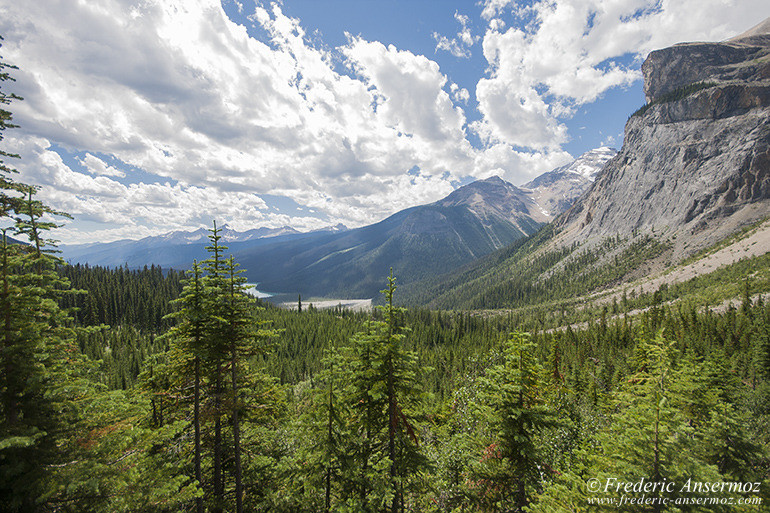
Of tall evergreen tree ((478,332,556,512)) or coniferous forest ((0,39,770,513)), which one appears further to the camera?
tall evergreen tree ((478,332,556,512))

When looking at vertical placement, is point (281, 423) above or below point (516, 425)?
below

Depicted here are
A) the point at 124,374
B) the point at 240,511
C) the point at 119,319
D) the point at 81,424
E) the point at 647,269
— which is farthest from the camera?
the point at 647,269

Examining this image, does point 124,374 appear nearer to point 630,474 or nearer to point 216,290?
point 216,290

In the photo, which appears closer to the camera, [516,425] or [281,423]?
[516,425]

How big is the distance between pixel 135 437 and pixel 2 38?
15218mm

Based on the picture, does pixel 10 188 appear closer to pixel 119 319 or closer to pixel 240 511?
pixel 240 511

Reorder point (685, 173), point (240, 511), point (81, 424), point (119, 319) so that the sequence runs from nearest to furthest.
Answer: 1. point (81, 424)
2. point (240, 511)
3. point (119, 319)
4. point (685, 173)

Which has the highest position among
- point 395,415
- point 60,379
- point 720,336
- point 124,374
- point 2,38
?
point 2,38

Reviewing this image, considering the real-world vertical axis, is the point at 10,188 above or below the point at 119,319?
above

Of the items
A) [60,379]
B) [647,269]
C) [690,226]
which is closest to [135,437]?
[60,379]

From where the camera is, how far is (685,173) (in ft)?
651

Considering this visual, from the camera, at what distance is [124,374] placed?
60.5 meters

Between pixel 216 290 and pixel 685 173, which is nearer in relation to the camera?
pixel 216 290

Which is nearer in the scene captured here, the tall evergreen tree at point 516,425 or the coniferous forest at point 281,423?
the coniferous forest at point 281,423
